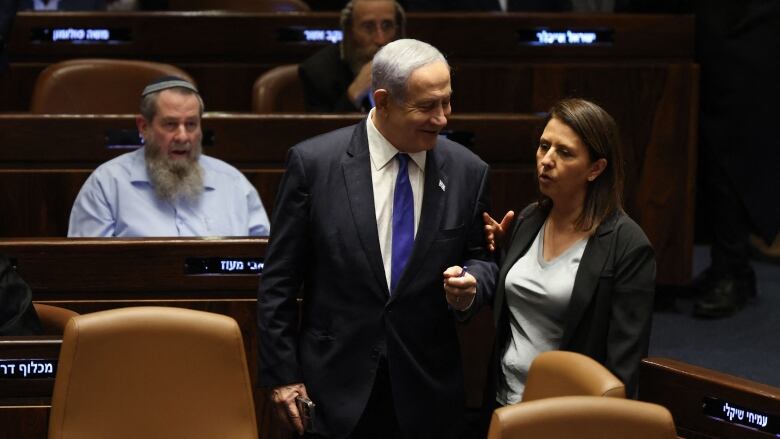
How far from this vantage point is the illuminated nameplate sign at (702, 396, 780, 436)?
186cm

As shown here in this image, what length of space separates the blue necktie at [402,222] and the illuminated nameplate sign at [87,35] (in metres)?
1.93

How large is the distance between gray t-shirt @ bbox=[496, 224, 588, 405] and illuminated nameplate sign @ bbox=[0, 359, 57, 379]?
76 centimetres

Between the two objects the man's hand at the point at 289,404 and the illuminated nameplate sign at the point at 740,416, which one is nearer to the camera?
the illuminated nameplate sign at the point at 740,416

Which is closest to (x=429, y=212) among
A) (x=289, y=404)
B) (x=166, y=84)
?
(x=289, y=404)

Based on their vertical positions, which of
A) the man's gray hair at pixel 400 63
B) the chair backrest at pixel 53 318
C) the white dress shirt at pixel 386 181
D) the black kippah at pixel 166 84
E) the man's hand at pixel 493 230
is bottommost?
the chair backrest at pixel 53 318

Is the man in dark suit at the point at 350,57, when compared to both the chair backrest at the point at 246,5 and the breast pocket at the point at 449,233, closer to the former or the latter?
the chair backrest at the point at 246,5

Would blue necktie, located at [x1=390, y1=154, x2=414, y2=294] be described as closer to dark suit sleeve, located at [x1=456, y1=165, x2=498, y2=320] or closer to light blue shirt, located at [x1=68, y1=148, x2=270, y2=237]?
dark suit sleeve, located at [x1=456, y1=165, x2=498, y2=320]

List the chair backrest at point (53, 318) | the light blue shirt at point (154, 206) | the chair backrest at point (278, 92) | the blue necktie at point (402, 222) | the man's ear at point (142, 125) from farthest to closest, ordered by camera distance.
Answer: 1. the chair backrest at point (278, 92)
2. the man's ear at point (142, 125)
3. the light blue shirt at point (154, 206)
4. the chair backrest at point (53, 318)
5. the blue necktie at point (402, 222)

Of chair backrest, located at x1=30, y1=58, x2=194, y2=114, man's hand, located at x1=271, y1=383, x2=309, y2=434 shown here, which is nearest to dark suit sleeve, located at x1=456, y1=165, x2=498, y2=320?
man's hand, located at x1=271, y1=383, x2=309, y2=434

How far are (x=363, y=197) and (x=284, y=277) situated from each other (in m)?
0.18

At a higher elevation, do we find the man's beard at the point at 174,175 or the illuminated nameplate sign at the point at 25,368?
the man's beard at the point at 174,175

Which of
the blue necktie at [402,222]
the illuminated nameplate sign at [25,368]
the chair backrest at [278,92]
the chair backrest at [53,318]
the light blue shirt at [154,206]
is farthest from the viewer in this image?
the chair backrest at [278,92]

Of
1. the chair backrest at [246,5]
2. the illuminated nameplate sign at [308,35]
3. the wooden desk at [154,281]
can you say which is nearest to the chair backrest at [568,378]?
the wooden desk at [154,281]

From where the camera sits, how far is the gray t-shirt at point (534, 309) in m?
2.08
